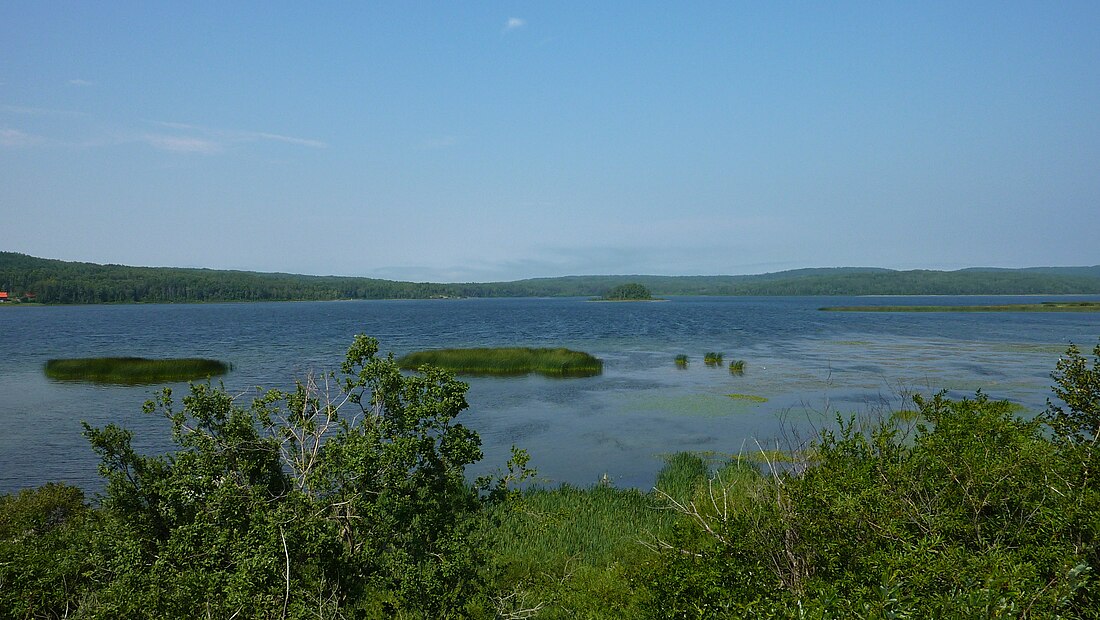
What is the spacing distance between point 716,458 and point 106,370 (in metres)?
47.3

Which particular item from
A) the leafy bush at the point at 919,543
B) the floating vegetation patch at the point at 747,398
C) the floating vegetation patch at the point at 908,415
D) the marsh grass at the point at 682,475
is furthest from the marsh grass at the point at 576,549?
the floating vegetation patch at the point at 747,398

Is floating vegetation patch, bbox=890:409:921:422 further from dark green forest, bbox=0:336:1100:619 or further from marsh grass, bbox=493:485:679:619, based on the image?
marsh grass, bbox=493:485:679:619

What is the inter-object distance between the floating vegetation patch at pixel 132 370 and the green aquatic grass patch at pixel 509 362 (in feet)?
48.2

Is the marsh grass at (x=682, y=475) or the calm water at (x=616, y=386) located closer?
the marsh grass at (x=682, y=475)

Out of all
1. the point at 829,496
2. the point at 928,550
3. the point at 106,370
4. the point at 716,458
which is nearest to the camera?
the point at 928,550

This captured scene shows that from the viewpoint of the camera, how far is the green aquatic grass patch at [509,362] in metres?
51.9

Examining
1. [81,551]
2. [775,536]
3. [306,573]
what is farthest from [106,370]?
[775,536]

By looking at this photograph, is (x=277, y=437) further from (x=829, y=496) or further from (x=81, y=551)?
(x=829, y=496)

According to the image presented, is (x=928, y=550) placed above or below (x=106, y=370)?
above

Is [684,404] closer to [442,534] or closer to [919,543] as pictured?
[442,534]

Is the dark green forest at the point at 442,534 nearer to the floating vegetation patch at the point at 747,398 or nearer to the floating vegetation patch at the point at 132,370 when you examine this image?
the floating vegetation patch at the point at 747,398

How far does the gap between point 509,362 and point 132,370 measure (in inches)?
1122

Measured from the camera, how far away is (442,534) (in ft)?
32.3

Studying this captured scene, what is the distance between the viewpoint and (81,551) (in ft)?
36.7
